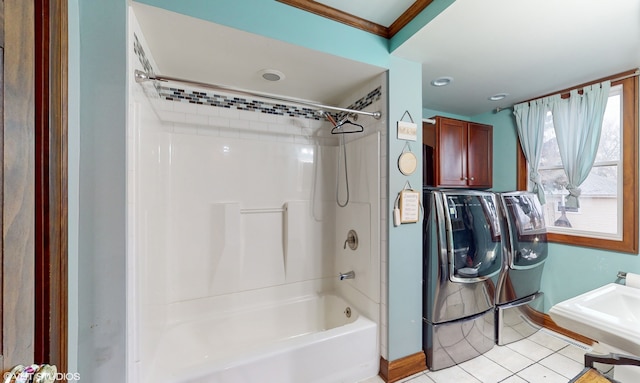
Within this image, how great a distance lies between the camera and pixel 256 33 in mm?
1274

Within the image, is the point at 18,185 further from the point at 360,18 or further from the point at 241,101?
the point at 360,18

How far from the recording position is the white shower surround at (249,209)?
1.59 m

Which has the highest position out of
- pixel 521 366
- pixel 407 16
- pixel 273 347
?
pixel 407 16

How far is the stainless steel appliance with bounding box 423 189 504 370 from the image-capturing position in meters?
1.70

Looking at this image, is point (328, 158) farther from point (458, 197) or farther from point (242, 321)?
point (242, 321)

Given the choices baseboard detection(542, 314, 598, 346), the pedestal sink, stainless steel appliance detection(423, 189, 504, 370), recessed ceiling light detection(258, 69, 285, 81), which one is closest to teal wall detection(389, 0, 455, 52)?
recessed ceiling light detection(258, 69, 285, 81)

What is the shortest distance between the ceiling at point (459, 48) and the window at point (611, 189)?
1.03 ft

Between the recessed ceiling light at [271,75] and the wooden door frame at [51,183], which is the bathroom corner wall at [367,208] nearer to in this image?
the recessed ceiling light at [271,75]

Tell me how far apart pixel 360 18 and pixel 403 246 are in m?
1.56

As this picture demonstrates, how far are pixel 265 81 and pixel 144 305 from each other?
5.46ft

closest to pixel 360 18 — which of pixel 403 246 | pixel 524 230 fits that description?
pixel 403 246

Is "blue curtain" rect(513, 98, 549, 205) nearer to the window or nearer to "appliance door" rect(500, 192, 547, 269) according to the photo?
the window

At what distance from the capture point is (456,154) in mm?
2264

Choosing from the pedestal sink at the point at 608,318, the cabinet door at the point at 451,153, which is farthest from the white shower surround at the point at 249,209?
the pedestal sink at the point at 608,318
